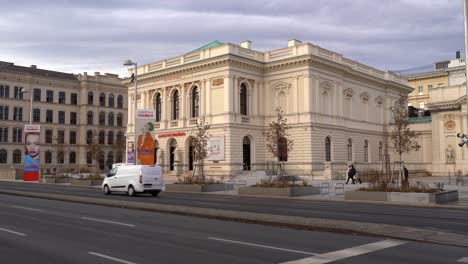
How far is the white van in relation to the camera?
1156 inches

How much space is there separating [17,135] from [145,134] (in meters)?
61.6

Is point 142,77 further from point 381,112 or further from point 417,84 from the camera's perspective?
point 417,84

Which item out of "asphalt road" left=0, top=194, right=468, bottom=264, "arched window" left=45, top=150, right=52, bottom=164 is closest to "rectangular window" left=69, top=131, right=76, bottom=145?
"arched window" left=45, top=150, right=52, bottom=164

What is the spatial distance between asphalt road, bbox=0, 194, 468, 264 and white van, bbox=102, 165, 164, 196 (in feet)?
44.6

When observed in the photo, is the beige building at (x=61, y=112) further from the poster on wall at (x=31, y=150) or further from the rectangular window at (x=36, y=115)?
the poster on wall at (x=31, y=150)

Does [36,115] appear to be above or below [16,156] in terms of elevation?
above

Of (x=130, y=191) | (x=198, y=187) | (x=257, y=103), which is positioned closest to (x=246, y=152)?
(x=257, y=103)

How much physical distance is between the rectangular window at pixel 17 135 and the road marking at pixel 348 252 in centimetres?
8763

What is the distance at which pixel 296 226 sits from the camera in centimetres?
1402

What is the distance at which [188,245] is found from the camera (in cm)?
1098

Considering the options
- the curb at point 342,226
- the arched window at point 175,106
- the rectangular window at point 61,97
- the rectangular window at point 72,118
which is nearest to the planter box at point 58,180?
the arched window at point 175,106

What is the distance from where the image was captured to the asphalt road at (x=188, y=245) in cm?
947

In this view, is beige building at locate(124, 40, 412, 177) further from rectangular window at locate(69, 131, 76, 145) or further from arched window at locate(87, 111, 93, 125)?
rectangular window at locate(69, 131, 76, 145)

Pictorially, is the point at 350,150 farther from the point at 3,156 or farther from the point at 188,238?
the point at 3,156
